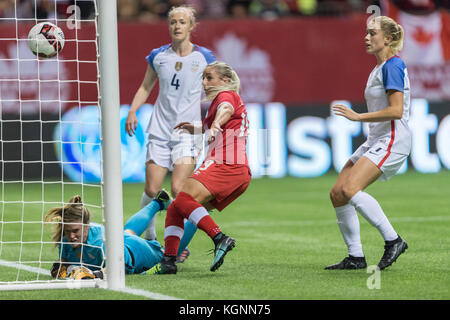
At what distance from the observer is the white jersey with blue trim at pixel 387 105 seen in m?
6.91

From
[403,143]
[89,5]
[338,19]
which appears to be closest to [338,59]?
[338,19]

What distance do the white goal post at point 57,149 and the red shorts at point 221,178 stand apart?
0.83 meters

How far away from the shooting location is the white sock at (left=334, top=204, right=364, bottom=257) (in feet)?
23.4

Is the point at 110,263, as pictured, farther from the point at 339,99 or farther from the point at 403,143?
the point at 339,99

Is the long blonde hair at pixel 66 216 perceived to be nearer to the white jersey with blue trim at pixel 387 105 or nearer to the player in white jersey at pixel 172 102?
the player in white jersey at pixel 172 102

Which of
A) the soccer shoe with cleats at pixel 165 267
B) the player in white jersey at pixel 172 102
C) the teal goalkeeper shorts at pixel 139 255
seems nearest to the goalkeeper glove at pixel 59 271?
the teal goalkeeper shorts at pixel 139 255

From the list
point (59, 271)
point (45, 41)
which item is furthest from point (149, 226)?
point (45, 41)

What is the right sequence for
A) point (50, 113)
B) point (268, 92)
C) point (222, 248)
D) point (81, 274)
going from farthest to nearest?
1. point (268, 92)
2. point (50, 113)
3. point (222, 248)
4. point (81, 274)

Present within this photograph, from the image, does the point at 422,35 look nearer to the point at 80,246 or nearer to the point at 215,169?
the point at 215,169

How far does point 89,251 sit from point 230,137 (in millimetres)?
1374

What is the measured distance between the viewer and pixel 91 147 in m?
15.1

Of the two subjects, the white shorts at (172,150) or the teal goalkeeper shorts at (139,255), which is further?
the white shorts at (172,150)

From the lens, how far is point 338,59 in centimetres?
1775

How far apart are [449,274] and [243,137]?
6.13 feet
